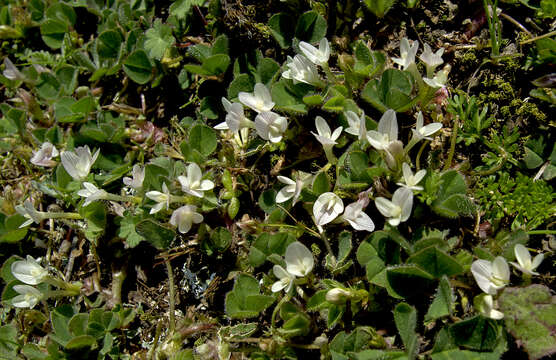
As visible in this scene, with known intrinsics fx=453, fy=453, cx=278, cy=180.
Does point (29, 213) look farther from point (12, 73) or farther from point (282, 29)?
point (282, 29)

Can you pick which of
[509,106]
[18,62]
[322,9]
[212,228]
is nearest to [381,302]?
[212,228]

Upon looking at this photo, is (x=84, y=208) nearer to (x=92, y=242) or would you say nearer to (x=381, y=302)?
(x=92, y=242)

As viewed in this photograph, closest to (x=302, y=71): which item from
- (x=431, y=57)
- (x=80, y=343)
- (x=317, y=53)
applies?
(x=317, y=53)

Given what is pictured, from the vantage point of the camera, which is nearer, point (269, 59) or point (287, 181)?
point (287, 181)

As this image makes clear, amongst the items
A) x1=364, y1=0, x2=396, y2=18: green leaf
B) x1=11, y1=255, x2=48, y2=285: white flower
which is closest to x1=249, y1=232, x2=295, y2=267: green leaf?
x1=11, y1=255, x2=48, y2=285: white flower

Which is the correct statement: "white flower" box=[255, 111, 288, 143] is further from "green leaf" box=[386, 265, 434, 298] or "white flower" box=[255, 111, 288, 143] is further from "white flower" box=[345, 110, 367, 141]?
"green leaf" box=[386, 265, 434, 298]

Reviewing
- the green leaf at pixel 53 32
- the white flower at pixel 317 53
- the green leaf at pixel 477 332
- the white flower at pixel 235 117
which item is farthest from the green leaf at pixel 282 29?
the green leaf at pixel 477 332
